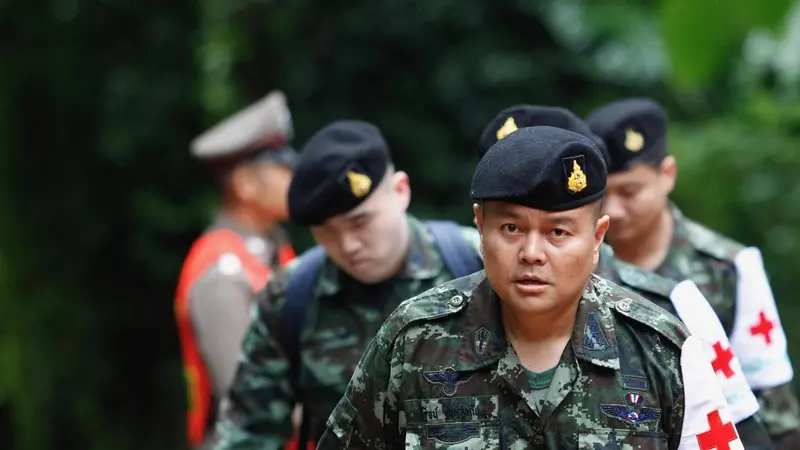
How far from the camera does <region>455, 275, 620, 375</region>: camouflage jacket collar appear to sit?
2.74m

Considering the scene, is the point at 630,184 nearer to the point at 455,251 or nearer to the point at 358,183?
the point at 455,251

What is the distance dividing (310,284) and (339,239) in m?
0.20

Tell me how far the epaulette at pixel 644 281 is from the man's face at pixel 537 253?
0.77m

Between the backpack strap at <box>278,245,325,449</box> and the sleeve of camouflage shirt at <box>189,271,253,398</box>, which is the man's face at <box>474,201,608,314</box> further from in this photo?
the sleeve of camouflage shirt at <box>189,271,253,398</box>

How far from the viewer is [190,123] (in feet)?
24.7

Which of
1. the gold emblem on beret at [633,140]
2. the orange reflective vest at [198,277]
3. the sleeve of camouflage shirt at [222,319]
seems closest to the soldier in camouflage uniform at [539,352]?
the gold emblem on beret at [633,140]

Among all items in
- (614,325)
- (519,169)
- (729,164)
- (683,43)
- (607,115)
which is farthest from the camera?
(729,164)

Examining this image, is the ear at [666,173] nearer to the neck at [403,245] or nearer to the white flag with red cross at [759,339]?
the white flag with red cross at [759,339]

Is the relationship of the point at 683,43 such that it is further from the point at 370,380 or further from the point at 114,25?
the point at 114,25

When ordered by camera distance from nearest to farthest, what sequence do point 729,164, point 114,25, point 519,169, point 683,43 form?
point 519,169, point 683,43, point 729,164, point 114,25

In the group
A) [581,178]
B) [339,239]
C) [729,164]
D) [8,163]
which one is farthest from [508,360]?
[8,163]

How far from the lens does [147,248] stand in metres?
7.54

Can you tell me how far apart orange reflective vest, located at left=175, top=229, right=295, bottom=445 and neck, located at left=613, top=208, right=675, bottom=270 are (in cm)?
→ 163

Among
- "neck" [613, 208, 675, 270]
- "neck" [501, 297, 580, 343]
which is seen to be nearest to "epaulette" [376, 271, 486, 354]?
"neck" [501, 297, 580, 343]
